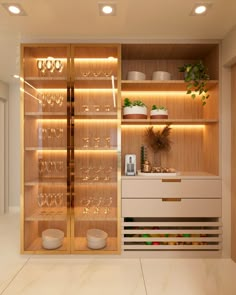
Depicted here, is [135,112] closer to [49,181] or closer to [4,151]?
[49,181]

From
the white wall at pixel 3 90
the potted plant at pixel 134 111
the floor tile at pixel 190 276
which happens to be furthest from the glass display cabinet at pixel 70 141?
the white wall at pixel 3 90

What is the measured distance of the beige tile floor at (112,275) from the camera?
7.27 ft

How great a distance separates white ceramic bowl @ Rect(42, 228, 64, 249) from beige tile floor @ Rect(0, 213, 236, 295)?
120mm

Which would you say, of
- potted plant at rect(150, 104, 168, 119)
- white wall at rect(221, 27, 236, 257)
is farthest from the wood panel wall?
potted plant at rect(150, 104, 168, 119)

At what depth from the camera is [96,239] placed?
282cm

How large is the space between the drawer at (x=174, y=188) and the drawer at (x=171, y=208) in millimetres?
53

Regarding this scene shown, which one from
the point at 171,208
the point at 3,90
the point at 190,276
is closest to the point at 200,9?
the point at 171,208

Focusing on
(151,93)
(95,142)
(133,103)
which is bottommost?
(95,142)

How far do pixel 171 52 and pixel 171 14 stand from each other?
0.71 m

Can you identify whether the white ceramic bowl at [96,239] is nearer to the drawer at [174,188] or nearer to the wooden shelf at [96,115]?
the drawer at [174,188]

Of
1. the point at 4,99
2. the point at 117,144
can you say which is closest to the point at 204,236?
the point at 117,144

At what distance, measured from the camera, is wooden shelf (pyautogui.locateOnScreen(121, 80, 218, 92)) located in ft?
9.40

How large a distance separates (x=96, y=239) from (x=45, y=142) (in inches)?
45.4

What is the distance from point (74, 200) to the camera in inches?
113
